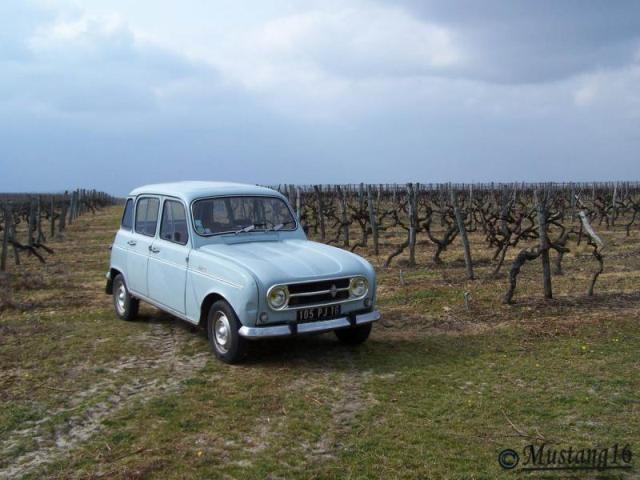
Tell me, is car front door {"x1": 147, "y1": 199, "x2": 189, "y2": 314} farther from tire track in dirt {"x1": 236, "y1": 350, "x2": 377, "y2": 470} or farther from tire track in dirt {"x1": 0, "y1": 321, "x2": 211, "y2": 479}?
tire track in dirt {"x1": 236, "y1": 350, "x2": 377, "y2": 470}

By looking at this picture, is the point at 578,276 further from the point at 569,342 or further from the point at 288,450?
the point at 288,450

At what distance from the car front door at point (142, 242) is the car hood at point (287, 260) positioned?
1.24m

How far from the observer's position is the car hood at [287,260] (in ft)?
18.1

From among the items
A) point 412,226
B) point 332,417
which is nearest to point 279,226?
point 332,417

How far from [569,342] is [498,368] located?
1385 millimetres

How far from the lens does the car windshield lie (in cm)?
650

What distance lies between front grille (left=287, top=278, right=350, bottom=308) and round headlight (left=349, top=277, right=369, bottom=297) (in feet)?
0.18

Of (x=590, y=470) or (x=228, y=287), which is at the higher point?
(x=228, y=287)

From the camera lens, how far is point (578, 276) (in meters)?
11.3

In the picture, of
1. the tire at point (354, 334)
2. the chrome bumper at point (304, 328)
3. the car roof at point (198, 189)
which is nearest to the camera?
the chrome bumper at point (304, 328)

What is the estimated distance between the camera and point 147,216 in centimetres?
736

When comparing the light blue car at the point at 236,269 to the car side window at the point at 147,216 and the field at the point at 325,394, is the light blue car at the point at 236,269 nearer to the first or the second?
the car side window at the point at 147,216

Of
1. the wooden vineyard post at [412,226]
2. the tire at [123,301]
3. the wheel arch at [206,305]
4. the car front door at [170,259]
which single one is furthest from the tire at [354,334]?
the wooden vineyard post at [412,226]

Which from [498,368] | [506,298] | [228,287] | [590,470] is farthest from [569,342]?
[228,287]
